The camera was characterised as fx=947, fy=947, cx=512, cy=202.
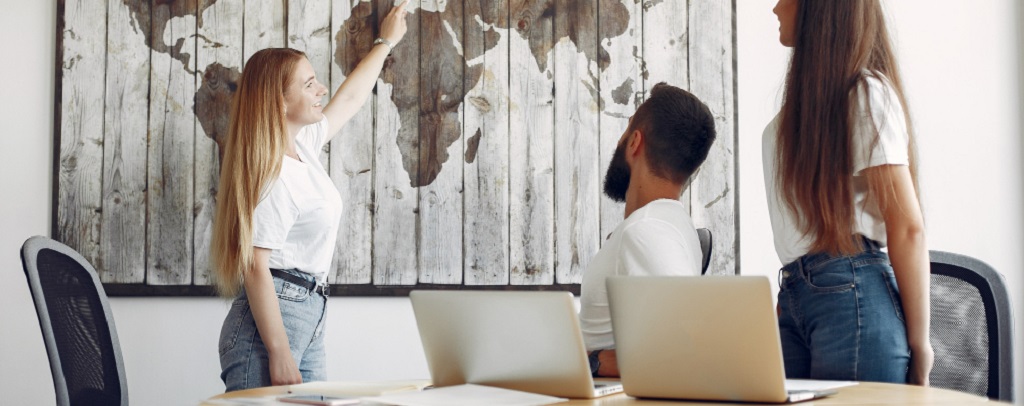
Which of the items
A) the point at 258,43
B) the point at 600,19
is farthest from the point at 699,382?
the point at 258,43

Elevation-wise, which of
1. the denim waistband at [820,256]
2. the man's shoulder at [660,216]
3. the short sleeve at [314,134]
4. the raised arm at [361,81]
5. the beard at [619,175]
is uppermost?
the raised arm at [361,81]

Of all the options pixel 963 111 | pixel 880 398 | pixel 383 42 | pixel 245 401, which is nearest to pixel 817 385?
pixel 880 398

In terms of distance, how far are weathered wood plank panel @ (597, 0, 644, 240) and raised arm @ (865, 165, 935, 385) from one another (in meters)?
1.17

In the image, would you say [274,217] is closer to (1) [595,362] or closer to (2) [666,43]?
(1) [595,362]

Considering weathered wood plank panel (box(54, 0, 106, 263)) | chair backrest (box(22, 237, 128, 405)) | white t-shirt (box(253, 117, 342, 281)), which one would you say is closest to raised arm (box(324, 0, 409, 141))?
→ white t-shirt (box(253, 117, 342, 281))

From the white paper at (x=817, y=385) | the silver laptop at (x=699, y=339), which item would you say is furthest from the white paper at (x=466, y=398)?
the white paper at (x=817, y=385)

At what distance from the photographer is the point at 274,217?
211cm

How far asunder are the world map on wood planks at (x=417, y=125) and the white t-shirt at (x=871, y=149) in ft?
3.40

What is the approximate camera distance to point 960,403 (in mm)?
1165

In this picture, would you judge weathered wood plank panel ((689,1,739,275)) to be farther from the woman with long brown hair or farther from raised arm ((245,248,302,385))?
raised arm ((245,248,302,385))

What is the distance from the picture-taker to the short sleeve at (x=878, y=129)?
5.13 feet

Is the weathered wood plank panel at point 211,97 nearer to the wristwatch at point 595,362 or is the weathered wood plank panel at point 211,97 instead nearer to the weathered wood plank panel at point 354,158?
the weathered wood plank panel at point 354,158

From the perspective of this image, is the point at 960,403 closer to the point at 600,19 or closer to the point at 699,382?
the point at 699,382

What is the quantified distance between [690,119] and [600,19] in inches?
37.7
